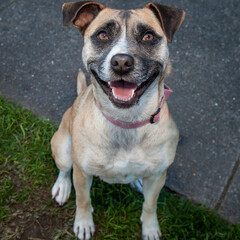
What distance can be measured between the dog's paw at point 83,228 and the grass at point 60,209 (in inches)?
3.4

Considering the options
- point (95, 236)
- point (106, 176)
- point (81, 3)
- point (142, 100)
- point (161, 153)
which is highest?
point (81, 3)

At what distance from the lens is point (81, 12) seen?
266 centimetres

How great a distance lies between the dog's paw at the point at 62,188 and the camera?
11.8ft

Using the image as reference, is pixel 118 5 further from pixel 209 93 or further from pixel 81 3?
pixel 81 3

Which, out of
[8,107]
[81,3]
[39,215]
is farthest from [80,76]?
[39,215]

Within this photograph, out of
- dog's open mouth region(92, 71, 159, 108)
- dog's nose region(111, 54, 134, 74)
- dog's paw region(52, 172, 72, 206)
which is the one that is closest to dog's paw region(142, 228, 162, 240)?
dog's paw region(52, 172, 72, 206)

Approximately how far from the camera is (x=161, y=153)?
2.79 metres

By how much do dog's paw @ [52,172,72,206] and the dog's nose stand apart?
177cm

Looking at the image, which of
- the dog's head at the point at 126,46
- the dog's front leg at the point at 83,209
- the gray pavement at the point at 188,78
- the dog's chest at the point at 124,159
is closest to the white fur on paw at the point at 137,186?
the gray pavement at the point at 188,78

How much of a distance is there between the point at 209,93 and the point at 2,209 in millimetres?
2866

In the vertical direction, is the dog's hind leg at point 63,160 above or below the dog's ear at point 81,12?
below

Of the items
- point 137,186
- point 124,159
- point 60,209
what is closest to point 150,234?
point 137,186

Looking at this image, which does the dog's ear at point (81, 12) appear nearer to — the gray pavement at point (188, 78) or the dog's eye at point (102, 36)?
the dog's eye at point (102, 36)

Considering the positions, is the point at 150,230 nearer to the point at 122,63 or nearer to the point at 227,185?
the point at 227,185
